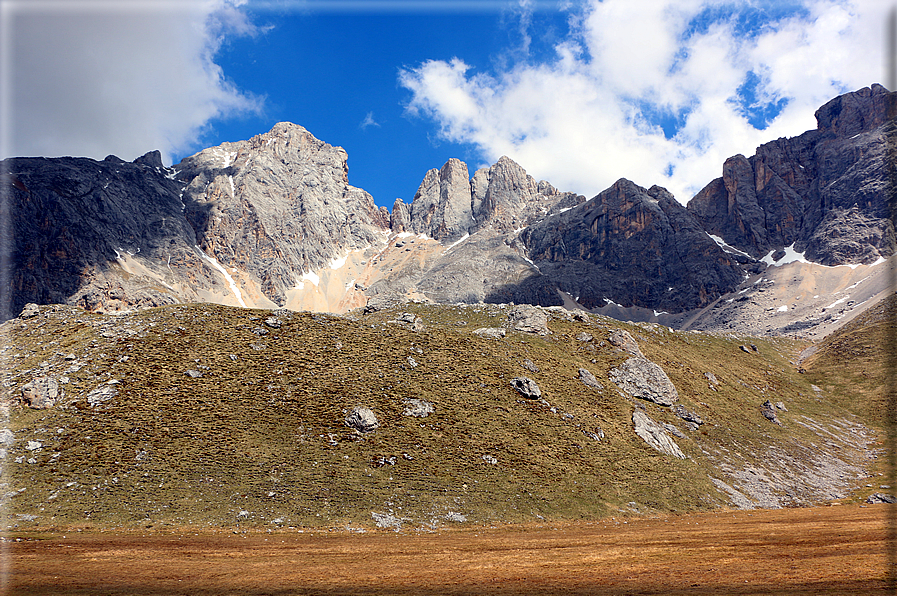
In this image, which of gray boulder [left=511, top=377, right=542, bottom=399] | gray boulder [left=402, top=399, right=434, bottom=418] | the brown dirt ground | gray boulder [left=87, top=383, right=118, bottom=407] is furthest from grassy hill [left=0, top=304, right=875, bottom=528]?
the brown dirt ground

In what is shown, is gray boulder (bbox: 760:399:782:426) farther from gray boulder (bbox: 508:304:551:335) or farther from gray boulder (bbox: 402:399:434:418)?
gray boulder (bbox: 402:399:434:418)

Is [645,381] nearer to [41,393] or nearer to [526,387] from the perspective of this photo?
[526,387]

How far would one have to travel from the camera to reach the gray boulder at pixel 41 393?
1828 inches

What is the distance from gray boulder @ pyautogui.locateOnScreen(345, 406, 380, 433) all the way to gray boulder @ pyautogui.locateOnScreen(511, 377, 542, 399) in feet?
72.8

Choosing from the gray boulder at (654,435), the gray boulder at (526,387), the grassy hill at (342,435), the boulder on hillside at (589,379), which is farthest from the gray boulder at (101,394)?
the gray boulder at (654,435)

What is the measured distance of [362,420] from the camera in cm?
5225

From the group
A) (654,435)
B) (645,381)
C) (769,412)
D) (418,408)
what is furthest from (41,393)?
(769,412)

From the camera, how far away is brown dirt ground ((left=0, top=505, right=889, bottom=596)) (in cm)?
2472

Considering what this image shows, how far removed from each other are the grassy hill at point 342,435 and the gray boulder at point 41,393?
960 mm

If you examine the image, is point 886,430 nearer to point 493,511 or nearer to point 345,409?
point 493,511

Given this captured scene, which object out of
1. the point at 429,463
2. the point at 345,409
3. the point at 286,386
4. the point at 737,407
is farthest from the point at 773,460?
the point at 286,386

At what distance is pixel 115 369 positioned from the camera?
51219 mm

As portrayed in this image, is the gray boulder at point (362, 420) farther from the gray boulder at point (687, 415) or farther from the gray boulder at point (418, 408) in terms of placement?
the gray boulder at point (687, 415)

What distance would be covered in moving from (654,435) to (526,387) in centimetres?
1958
